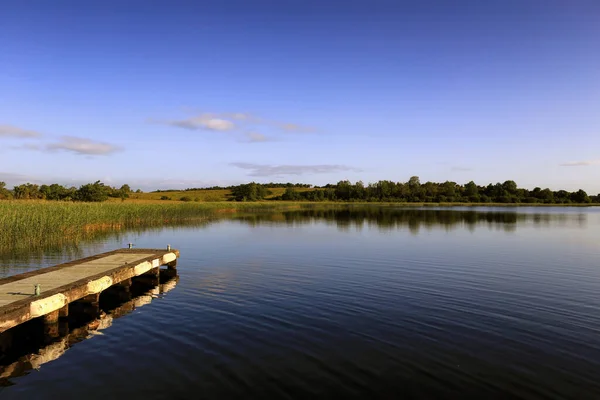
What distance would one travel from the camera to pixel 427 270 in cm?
2120

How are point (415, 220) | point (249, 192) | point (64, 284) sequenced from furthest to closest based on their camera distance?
point (249, 192) < point (415, 220) < point (64, 284)

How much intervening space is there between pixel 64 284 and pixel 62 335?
195 cm

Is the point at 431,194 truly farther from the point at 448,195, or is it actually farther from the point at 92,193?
the point at 92,193

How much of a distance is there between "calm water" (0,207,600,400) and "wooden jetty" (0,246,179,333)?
94 centimetres

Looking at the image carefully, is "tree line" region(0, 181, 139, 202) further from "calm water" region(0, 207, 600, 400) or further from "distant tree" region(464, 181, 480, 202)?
"distant tree" region(464, 181, 480, 202)

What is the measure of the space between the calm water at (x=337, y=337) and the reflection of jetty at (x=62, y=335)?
99 mm

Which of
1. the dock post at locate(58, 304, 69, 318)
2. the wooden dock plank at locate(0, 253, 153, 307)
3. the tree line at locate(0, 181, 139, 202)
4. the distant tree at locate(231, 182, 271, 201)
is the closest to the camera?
the wooden dock plank at locate(0, 253, 153, 307)

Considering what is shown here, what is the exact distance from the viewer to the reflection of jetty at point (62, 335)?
9.54 m

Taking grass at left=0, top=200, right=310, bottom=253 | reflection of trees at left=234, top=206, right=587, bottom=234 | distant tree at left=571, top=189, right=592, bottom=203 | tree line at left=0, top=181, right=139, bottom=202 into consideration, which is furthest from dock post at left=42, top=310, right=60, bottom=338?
distant tree at left=571, top=189, right=592, bottom=203

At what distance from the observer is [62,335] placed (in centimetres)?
1161

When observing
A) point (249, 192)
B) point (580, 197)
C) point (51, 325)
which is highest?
point (249, 192)

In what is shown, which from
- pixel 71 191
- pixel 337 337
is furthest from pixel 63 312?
pixel 71 191

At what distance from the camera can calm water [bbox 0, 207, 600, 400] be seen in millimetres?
8297

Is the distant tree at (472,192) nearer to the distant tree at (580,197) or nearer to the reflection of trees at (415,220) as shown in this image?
the distant tree at (580,197)
